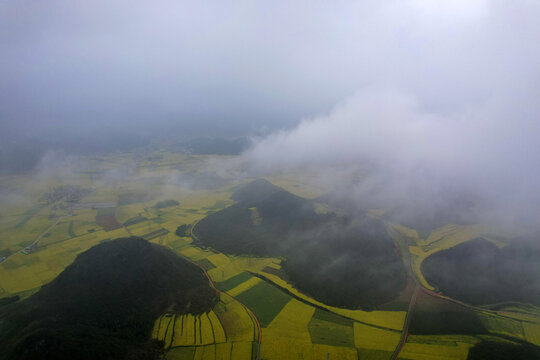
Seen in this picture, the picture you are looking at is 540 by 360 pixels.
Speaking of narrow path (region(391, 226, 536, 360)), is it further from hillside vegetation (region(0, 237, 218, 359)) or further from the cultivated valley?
hillside vegetation (region(0, 237, 218, 359))

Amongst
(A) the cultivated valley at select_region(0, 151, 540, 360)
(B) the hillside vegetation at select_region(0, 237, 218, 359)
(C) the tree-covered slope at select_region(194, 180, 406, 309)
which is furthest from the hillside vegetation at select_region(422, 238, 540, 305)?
(B) the hillside vegetation at select_region(0, 237, 218, 359)

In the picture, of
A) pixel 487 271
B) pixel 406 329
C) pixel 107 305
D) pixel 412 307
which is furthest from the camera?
pixel 487 271

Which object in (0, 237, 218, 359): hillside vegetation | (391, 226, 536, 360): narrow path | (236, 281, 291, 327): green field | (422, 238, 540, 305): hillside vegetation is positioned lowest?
(422, 238, 540, 305): hillside vegetation

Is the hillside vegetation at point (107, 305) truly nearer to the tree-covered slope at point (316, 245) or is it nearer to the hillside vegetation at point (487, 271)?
the tree-covered slope at point (316, 245)

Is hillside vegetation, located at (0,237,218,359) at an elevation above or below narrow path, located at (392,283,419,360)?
above

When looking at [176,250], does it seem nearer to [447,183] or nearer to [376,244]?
[376,244]

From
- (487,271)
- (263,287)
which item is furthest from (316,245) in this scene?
(487,271)

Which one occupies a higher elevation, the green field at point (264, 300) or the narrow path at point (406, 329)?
the green field at point (264, 300)

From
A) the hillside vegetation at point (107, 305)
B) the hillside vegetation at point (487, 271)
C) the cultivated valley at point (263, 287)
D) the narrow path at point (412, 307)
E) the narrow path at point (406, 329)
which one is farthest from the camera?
the hillside vegetation at point (487, 271)

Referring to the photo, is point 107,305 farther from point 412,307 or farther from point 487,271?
point 487,271

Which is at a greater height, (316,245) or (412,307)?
(316,245)

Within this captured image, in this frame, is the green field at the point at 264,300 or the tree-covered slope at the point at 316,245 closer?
the green field at the point at 264,300

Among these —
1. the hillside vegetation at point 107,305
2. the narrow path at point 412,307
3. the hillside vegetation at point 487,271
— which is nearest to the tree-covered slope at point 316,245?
the narrow path at point 412,307
